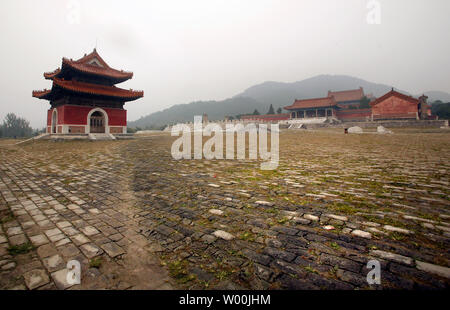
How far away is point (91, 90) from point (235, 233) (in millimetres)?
24666

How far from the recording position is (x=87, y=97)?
2202 centimetres

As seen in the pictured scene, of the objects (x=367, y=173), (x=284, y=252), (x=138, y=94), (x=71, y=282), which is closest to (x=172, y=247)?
(x=71, y=282)

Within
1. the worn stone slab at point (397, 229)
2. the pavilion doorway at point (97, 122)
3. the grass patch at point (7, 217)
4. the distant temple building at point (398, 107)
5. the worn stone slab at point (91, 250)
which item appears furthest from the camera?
the distant temple building at point (398, 107)

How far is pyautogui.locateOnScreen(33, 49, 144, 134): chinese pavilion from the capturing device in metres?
20.9

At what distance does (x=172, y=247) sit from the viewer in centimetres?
247

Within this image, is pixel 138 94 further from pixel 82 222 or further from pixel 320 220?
pixel 320 220

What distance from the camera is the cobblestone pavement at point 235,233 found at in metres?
1.92

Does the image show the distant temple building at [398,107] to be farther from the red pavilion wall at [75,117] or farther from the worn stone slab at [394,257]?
the red pavilion wall at [75,117]

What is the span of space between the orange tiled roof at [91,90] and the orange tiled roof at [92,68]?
1403 millimetres

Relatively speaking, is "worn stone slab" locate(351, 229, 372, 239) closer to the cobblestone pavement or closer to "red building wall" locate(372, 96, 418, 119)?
the cobblestone pavement

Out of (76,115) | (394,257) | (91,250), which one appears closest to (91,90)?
(76,115)

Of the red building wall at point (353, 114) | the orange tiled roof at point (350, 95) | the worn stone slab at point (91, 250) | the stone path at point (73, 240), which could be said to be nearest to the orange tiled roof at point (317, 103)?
the red building wall at point (353, 114)

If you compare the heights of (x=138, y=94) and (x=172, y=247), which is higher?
(x=138, y=94)
